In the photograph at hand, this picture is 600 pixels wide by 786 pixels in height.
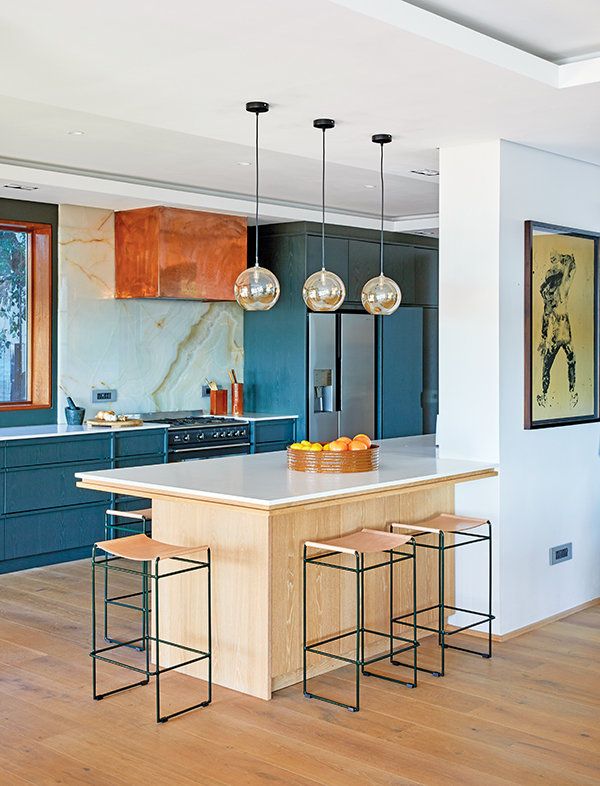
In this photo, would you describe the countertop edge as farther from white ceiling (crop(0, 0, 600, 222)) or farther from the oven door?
the oven door

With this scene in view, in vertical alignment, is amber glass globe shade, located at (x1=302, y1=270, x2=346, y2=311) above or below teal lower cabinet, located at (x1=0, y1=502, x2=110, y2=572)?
above

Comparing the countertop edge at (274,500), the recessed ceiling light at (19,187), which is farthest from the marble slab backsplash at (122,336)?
the countertop edge at (274,500)

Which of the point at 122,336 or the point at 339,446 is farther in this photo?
the point at 122,336

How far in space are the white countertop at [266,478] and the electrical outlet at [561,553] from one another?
28.4 inches

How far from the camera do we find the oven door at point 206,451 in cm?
715

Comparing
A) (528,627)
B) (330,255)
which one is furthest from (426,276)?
(528,627)

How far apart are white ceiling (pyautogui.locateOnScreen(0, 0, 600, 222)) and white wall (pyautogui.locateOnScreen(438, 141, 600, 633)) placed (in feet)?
0.69

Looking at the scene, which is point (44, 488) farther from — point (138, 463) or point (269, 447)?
point (269, 447)

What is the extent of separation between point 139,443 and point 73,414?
1.69ft

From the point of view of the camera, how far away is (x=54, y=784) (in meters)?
3.21

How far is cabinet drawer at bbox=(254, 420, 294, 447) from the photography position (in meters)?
7.74

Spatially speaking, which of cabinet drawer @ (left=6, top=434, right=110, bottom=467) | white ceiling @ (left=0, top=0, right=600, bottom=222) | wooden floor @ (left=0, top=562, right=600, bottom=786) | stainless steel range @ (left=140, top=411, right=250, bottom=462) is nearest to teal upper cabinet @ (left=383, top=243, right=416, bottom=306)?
stainless steel range @ (left=140, top=411, right=250, bottom=462)

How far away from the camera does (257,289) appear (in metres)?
4.27

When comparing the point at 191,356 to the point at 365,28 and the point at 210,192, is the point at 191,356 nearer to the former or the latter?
the point at 210,192
